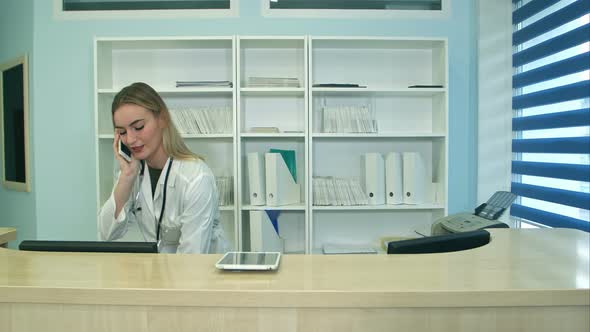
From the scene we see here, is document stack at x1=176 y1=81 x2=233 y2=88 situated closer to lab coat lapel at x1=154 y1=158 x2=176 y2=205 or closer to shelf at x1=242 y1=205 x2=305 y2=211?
shelf at x1=242 y1=205 x2=305 y2=211

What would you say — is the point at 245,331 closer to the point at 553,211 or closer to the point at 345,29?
the point at 553,211

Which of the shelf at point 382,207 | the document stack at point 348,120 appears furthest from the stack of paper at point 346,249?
the document stack at point 348,120

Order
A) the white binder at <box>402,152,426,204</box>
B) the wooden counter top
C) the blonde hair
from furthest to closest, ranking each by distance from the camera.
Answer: the white binder at <box>402,152,426,204</box>, the blonde hair, the wooden counter top

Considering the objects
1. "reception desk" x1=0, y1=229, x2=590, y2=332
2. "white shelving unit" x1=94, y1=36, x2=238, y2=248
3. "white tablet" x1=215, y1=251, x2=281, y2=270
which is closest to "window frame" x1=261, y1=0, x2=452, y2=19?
"white shelving unit" x1=94, y1=36, x2=238, y2=248

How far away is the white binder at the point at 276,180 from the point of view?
9.48ft

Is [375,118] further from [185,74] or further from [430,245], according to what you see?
[430,245]

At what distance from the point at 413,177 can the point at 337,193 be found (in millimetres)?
518

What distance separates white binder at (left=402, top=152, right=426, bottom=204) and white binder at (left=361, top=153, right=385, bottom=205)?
0.50ft

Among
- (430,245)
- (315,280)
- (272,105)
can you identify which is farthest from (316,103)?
(315,280)

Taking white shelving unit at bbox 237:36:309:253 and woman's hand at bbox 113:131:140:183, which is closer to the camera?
woman's hand at bbox 113:131:140:183

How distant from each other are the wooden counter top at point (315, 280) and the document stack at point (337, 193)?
5.35ft

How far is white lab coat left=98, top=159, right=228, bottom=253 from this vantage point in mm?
1943

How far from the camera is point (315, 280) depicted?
1.08 meters

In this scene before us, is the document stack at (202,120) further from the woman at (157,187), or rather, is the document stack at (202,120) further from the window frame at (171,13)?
the woman at (157,187)
